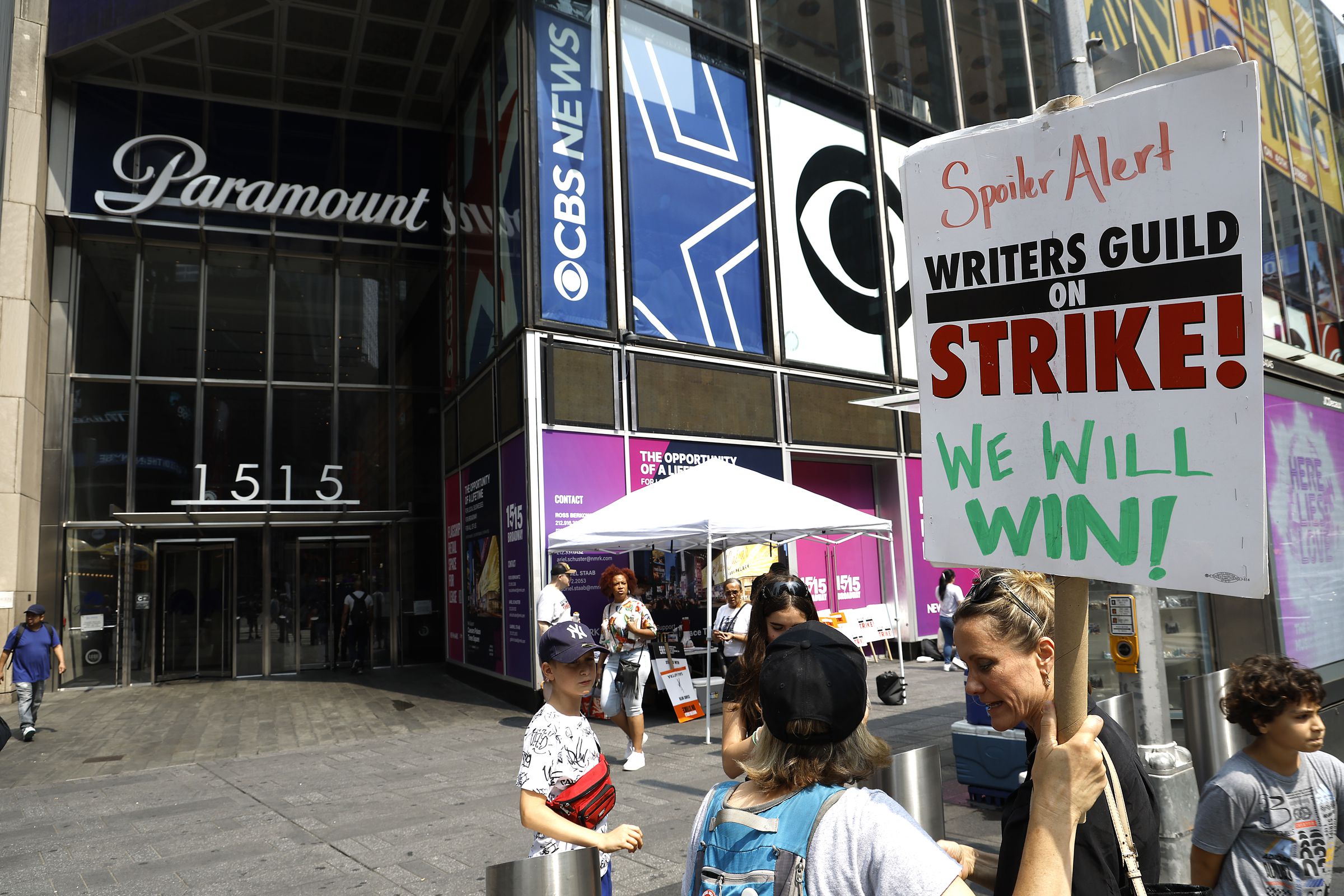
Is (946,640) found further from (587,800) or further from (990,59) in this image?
(990,59)

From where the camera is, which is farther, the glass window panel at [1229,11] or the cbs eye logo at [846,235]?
the glass window panel at [1229,11]

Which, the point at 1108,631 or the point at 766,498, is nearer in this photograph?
the point at 1108,631

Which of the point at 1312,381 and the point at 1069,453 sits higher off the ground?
the point at 1312,381

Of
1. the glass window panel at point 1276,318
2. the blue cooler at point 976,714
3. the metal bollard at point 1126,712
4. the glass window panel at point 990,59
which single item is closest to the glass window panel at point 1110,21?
the glass window panel at point 990,59

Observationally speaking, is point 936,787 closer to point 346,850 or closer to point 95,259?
point 346,850

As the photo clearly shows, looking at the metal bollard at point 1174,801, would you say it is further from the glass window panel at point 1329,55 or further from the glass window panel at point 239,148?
Result: the glass window panel at point 1329,55

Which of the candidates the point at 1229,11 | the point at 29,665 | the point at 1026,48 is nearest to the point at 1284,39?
the point at 1229,11

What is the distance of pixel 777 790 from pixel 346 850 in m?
5.52

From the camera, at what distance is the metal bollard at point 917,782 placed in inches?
115

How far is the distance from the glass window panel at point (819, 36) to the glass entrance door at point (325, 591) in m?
13.0

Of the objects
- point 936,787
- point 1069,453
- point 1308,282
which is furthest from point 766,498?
point 1308,282

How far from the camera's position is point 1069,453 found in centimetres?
199

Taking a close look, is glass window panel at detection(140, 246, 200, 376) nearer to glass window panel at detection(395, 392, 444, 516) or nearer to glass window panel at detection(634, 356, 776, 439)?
glass window panel at detection(395, 392, 444, 516)

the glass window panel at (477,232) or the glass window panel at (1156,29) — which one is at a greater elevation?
the glass window panel at (1156,29)
